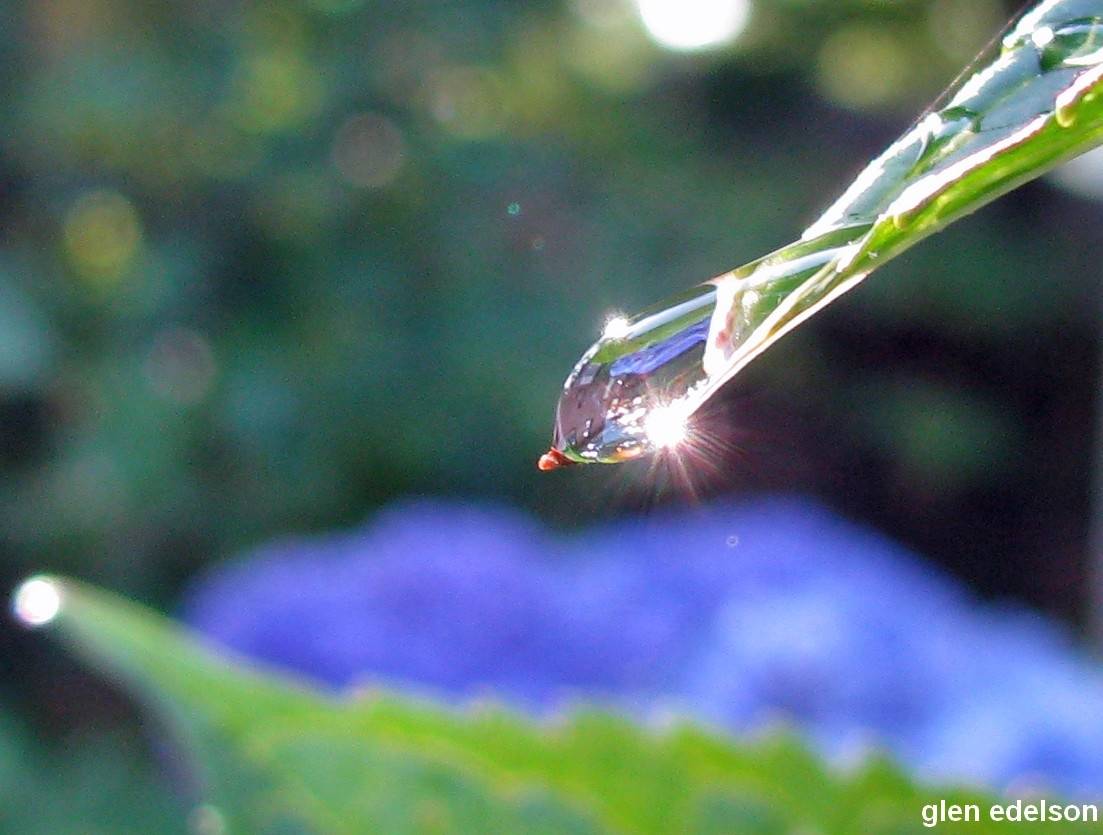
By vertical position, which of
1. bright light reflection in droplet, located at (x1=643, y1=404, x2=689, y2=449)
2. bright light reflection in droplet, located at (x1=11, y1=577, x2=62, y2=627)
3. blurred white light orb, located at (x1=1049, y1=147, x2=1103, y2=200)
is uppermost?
blurred white light orb, located at (x1=1049, y1=147, x2=1103, y2=200)

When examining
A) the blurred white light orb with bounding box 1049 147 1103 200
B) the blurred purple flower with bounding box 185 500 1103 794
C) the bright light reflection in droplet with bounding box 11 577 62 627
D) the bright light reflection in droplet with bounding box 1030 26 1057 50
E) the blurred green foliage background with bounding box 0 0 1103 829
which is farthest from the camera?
the blurred white light orb with bounding box 1049 147 1103 200

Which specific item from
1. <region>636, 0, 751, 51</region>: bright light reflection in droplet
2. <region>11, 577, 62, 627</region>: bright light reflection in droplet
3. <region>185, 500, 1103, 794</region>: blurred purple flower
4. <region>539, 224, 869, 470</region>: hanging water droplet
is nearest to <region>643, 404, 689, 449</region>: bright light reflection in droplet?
<region>539, 224, 869, 470</region>: hanging water droplet

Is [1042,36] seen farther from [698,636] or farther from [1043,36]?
[698,636]

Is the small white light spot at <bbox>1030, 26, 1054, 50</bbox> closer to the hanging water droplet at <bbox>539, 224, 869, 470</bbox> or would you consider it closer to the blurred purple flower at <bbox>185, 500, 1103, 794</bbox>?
the hanging water droplet at <bbox>539, 224, 869, 470</bbox>

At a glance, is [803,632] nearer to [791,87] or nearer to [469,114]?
[469,114]

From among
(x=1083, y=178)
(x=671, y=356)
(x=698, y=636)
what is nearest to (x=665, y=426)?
(x=671, y=356)

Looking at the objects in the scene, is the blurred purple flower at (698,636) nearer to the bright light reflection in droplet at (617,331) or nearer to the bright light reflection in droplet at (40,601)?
the bright light reflection in droplet at (40,601)
